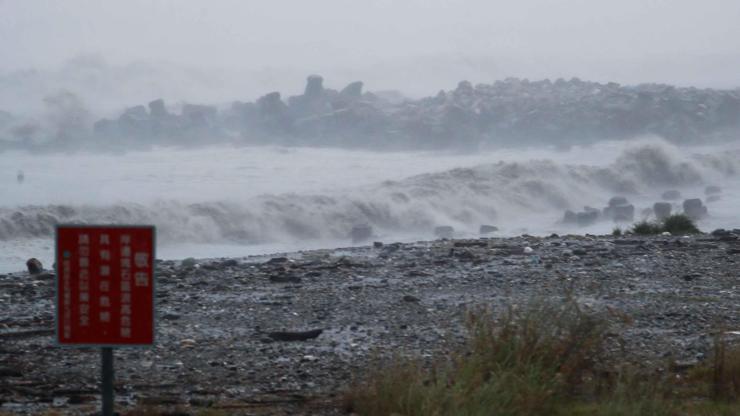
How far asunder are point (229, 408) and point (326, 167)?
38241 millimetres

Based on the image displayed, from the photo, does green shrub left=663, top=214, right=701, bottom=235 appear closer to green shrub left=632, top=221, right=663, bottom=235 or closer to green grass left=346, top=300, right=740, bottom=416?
green shrub left=632, top=221, right=663, bottom=235

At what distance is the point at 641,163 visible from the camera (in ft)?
148

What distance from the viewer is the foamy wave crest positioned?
2795 centimetres

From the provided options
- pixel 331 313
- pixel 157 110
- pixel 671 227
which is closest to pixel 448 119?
pixel 157 110

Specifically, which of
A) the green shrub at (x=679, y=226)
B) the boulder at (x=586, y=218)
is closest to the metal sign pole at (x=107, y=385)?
the green shrub at (x=679, y=226)

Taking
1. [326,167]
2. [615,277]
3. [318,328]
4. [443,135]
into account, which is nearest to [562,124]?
[443,135]

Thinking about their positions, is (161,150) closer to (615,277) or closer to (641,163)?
(641,163)

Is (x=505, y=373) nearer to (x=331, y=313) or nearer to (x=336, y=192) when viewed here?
(x=331, y=313)

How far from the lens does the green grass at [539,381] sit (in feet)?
17.1

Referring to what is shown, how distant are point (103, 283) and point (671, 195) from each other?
1525 inches

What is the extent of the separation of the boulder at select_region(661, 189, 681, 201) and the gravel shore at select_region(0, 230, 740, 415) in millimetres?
26144

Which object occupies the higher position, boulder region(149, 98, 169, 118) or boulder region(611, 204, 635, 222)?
boulder region(149, 98, 169, 118)

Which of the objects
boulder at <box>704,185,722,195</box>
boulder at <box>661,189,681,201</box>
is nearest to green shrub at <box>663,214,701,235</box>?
boulder at <box>661,189,681,201</box>

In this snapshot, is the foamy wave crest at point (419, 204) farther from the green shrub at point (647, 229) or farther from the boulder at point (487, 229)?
the green shrub at point (647, 229)
